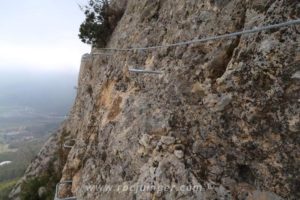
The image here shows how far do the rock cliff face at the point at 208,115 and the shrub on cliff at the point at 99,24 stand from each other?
318 inches

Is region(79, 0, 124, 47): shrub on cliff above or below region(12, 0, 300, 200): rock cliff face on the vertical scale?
above

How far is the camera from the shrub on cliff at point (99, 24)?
1662 cm

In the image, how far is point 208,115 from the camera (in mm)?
5301

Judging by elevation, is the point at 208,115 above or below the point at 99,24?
below

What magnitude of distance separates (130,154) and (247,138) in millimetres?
3115

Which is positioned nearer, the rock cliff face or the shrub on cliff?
the rock cliff face

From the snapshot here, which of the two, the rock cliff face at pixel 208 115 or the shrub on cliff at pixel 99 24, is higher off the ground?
the shrub on cliff at pixel 99 24

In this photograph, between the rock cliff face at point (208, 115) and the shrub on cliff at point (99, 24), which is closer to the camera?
the rock cliff face at point (208, 115)

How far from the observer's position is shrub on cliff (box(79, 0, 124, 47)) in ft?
54.5

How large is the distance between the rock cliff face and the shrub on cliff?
8.06 meters

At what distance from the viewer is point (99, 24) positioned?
57.5 feet

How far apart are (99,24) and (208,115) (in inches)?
552

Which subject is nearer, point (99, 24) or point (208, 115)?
point (208, 115)

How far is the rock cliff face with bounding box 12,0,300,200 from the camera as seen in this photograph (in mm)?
4086
